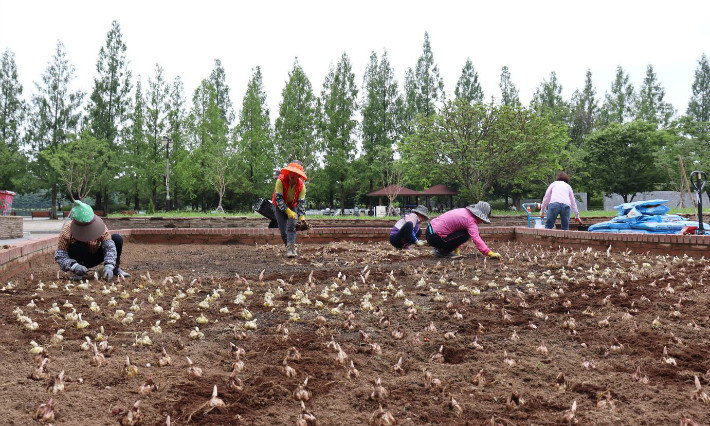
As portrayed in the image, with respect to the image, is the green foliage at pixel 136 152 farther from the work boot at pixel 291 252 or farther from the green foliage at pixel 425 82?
the work boot at pixel 291 252

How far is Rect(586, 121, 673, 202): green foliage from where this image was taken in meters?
32.3

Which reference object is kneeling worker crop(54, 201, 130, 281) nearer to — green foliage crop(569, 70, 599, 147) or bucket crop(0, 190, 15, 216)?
bucket crop(0, 190, 15, 216)

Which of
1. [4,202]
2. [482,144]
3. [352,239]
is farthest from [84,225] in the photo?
[482,144]

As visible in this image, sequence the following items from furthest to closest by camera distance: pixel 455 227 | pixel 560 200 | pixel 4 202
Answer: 1. pixel 4 202
2. pixel 560 200
3. pixel 455 227

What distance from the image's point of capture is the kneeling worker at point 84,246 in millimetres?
4691

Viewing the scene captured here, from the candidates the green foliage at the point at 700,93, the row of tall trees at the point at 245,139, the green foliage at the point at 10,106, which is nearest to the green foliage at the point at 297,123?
the row of tall trees at the point at 245,139

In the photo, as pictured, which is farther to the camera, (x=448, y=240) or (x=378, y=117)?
(x=378, y=117)

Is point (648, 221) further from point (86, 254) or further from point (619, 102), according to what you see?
point (619, 102)

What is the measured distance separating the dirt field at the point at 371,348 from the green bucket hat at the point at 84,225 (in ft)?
1.62

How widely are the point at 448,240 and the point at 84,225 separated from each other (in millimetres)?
4342

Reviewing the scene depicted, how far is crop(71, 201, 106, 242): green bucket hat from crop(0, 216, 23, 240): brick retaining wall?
25.4 feet

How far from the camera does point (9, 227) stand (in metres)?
10.8

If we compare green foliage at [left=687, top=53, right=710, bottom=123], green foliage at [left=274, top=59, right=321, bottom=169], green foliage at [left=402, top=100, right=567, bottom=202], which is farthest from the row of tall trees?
green foliage at [left=687, top=53, right=710, bottom=123]

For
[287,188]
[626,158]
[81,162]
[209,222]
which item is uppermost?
Answer: [626,158]
